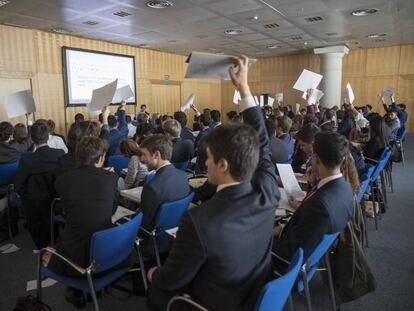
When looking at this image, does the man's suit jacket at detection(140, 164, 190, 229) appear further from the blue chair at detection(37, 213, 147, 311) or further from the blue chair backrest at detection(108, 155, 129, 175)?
A: the blue chair backrest at detection(108, 155, 129, 175)

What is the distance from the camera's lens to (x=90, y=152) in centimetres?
263

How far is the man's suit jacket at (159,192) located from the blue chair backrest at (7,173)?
276 centimetres

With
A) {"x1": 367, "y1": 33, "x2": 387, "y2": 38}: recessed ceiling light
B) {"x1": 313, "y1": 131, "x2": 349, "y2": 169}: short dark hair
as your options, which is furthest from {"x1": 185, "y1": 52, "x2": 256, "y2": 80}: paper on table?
{"x1": 367, "y1": 33, "x2": 387, "y2": 38}: recessed ceiling light

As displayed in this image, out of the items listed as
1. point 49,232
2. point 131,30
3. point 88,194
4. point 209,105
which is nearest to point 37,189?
point 49,232

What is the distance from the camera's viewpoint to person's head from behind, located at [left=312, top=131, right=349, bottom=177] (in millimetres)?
2367

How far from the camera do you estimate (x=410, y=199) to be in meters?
5.86

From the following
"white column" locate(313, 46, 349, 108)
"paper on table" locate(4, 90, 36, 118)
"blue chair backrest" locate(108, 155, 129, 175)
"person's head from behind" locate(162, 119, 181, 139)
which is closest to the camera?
"blue chair backrest" locate(108, 155, 129, 175)

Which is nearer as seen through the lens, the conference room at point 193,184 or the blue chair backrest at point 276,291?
the blue chair backrest at point 276,291

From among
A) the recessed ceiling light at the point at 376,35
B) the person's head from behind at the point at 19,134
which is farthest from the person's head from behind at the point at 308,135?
the recessed ceiling light at the point at 376,35

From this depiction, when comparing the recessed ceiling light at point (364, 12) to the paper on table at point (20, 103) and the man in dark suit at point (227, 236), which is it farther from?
the man in dark suit at point (227, 236)

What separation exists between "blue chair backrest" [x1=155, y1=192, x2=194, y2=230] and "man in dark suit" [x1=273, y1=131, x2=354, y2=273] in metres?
0.94

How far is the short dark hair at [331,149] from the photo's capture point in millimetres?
2365

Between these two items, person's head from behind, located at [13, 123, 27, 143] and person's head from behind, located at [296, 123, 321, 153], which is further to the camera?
person's head from behind, located at [13, 123, 27, 143]

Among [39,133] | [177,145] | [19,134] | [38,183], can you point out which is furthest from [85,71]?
[38,183]
